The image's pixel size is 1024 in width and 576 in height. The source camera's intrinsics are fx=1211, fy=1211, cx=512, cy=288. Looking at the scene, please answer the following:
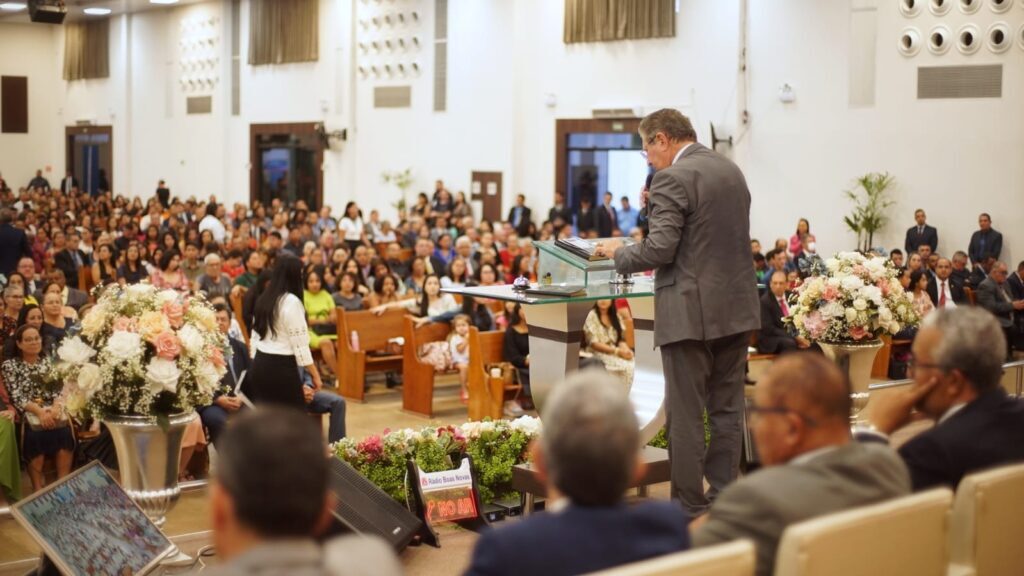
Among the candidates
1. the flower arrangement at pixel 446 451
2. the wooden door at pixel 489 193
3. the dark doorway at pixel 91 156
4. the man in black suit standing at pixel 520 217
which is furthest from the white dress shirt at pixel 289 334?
the dark doorway at pixel 91 156

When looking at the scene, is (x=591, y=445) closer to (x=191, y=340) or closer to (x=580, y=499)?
(x=580, y=499)

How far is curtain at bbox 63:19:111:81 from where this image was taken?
29.1 metres

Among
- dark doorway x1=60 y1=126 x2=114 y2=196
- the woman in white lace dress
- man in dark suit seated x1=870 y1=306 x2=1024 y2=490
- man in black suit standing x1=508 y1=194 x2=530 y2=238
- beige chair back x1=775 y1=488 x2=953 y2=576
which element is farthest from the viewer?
dark doorway x1=60 y1=126 x2=114 y2=196

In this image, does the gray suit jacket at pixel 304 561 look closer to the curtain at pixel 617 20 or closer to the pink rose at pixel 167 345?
the pink rose at pixel 167 345

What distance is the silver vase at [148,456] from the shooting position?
4.42 m

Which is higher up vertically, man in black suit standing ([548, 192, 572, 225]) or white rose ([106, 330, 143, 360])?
man in black suit standing ([548, 192, 572, 225])

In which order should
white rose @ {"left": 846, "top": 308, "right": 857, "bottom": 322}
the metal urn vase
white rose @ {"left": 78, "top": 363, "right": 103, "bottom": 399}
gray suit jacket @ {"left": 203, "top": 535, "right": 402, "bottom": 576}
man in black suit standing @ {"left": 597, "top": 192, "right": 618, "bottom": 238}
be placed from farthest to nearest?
1. man in black suit standing @ {"left": 597, "top": 192, "right": 618, "bottom": 238}
2. the metal urn vase
3. white rose @ {"left": 846, "top": 308, "right": 857, "bottom": 322}
4. white rose @ {"left": 78, "top": 363, "right": 103, "bottom": 399}
5. gray suit jacket @ {"left": 203, "top": 535, "right": 402, "bottom": 576}

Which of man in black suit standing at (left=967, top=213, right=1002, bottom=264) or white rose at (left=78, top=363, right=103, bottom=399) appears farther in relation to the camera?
man in black suit standing at (left=967, top=213, right=1002, bottom=264)

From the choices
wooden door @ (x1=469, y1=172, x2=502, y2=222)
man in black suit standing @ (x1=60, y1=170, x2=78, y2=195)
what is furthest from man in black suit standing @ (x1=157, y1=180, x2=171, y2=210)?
wooden door @ (x1=469, y1=172, x2=502, y2=222)

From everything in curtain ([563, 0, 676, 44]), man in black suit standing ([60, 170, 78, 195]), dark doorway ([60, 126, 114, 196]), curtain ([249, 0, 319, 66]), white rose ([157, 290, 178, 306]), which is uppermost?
curtain ([249, 0, 319, 66])

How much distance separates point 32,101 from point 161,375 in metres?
29.0

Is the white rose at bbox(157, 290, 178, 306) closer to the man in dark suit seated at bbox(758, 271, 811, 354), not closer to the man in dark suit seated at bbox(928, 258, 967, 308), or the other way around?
the man in dark suit seated at bbox(758, 271, 811, 354)

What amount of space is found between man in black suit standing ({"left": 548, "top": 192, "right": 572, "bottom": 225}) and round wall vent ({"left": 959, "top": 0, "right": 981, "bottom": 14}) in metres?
6.22

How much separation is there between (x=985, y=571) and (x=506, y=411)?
20.4ft
